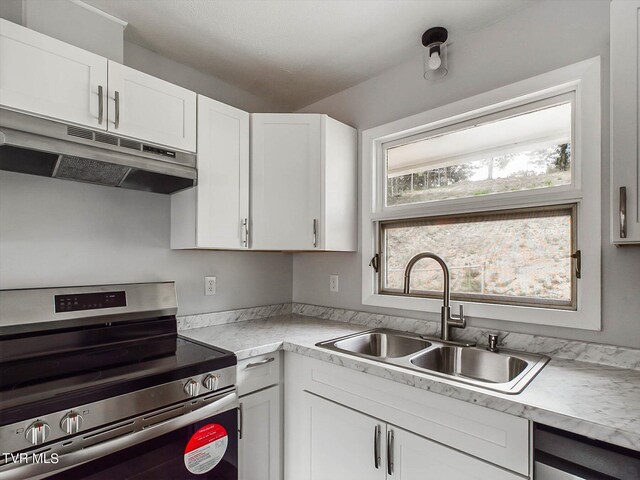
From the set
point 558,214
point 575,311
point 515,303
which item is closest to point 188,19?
point 558,214

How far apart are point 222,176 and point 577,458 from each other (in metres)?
1.82

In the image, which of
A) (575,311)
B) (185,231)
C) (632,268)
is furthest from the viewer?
(185,231)

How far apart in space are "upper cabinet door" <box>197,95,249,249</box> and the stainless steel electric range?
47 cm

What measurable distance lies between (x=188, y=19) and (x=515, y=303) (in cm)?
209

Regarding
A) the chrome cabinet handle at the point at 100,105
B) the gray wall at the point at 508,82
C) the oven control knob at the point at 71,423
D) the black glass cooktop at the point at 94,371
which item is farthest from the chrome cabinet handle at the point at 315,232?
the oven control knob at the point at 71,423

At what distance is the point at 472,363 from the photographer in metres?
1.63

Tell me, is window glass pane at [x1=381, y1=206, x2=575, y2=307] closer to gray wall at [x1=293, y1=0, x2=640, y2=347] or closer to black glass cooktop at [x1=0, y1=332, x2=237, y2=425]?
gray wall at [x1=293, y1=0, x2=640, y2=347]

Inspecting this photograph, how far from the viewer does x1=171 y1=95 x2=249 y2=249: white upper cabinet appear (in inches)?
71.4

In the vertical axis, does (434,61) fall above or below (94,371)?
above

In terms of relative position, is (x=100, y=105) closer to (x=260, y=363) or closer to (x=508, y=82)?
(x=260, y=363)

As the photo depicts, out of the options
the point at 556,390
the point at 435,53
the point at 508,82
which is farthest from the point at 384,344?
the point at 435,53

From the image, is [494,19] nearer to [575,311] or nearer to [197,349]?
[575,311]

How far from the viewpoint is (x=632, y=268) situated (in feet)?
4.45

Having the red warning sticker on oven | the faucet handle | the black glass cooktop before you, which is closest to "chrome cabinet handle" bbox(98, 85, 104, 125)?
the black glass cooktop
